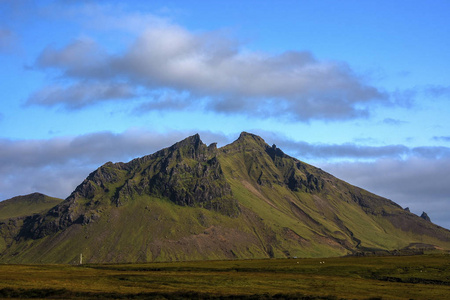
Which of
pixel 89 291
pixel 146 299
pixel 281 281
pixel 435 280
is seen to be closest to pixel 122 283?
pixel 89 291

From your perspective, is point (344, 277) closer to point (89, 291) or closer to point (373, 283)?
point (373, 283)

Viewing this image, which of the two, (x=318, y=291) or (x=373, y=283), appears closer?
(x=318, y=291)

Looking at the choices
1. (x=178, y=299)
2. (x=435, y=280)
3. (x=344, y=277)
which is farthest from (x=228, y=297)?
(x=435, y=280)

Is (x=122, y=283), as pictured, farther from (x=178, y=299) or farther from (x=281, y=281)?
(x=281, y=281)

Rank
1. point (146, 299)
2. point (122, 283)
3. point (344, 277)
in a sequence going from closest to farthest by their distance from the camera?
point (146, 299)
point (122, 283)
point (344, 277)

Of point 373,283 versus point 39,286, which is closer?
point 39,286

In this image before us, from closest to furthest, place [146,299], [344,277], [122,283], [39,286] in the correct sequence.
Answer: [146,299], [39,286], [122,283], [344,277]

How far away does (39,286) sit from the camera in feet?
380

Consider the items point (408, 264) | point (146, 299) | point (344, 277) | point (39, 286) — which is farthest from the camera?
point (408, 264)

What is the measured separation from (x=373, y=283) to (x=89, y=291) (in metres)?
75.3

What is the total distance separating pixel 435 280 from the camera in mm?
136625

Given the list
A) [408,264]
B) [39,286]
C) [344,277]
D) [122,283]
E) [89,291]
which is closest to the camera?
[89,291]

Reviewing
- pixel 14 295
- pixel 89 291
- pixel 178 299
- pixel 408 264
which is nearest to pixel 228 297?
pixel 178 299

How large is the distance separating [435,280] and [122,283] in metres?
87.9
